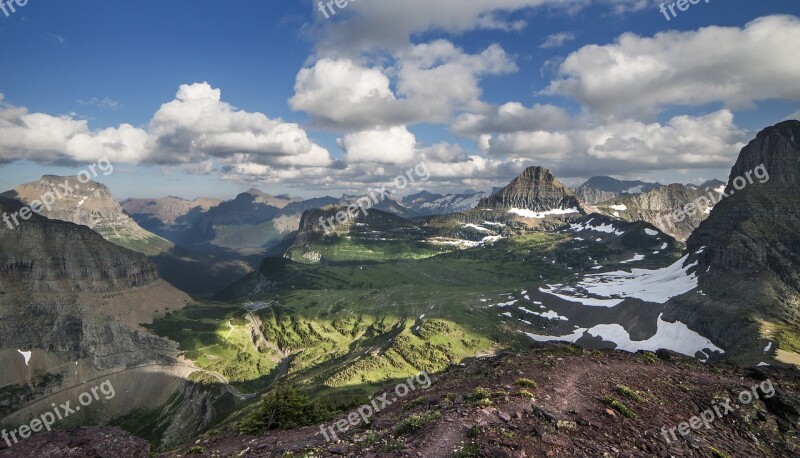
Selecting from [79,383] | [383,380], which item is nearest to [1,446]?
[383,380]

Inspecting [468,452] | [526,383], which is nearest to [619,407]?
[526,383]

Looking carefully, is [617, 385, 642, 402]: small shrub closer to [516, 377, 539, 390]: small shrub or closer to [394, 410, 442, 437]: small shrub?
[516, 377, 539, 390]: small shrub

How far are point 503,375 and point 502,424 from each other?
11.8 metres

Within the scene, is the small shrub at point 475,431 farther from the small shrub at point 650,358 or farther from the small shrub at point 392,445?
the small shrub at point 650,358

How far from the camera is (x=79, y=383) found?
195 meters

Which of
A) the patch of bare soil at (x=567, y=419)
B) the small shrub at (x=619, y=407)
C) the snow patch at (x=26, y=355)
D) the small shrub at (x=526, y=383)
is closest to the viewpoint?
the patch of bare soil at (x=567, y=419)

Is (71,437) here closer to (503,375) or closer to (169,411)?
(503,375)

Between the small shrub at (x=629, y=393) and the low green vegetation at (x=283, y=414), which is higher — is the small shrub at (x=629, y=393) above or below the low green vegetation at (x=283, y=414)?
above

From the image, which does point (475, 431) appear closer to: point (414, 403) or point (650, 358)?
point (414, 403)

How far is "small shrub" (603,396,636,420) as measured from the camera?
27703mm

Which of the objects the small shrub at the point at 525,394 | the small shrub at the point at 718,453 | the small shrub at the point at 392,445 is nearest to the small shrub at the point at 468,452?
the small shrub at the point at 392,445

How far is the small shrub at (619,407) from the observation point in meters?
27.7

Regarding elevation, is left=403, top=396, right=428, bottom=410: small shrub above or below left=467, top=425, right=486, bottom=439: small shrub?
below

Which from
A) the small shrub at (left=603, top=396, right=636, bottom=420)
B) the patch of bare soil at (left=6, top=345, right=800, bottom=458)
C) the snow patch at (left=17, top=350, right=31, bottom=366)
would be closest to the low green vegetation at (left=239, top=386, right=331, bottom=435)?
the patch of bare soil at (left=6, top=345, right=800, bottom=458)
